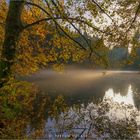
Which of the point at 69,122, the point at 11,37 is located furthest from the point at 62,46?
the point at 69,122

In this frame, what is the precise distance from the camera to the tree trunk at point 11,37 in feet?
29.7

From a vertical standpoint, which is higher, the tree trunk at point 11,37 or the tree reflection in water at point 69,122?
the tree trunk at point 11,37

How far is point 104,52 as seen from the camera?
10.4 metres

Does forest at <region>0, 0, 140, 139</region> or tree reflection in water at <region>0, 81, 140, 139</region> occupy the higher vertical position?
forest at <region>0, 0, 140, 139</region>

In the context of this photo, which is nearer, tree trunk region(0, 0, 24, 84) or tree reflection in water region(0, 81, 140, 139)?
tree trunk region(0, 0, 24, 84)

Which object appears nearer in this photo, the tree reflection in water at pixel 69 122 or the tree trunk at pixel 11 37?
the tree trunk at pixel 11 37

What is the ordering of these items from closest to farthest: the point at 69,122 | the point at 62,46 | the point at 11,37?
the point at 11,37 < the point at 62,46 < the point at 69,122

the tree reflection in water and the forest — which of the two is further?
the tree reflection in water

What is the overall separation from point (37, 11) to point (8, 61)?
4177 millimetres

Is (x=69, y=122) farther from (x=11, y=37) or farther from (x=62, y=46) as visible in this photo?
(x=11, y=37)

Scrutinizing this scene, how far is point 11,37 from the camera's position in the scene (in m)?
9.08

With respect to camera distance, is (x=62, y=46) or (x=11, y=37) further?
(x=62, y=46)

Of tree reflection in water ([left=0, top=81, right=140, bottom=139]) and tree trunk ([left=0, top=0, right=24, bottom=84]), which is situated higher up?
tree trunk ([left=0, top=0, right=24, bottom=84])

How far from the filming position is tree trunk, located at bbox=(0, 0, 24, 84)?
29.7 feet
